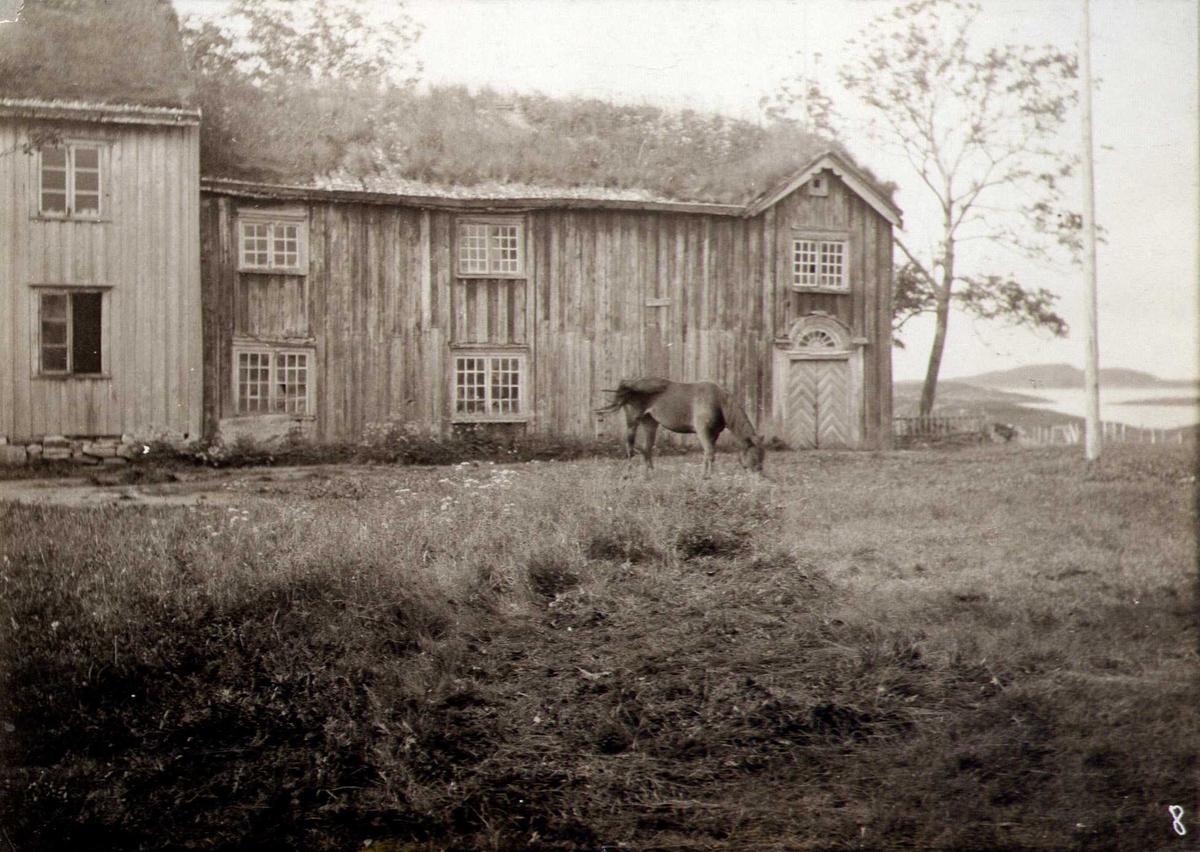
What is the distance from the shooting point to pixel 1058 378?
4000mm

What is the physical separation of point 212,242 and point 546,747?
3.45m

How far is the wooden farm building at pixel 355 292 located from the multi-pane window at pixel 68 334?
0.06 ft

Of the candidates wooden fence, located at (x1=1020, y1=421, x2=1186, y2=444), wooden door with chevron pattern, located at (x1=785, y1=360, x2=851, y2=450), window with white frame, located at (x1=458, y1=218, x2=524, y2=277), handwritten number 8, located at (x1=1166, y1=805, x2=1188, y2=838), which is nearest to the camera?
handwritten number 8, located at (x1=1166, y1=805, x2=1188, y2=838)

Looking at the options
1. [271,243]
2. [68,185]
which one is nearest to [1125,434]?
[271,243]

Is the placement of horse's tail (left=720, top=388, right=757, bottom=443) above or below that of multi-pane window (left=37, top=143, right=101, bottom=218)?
below

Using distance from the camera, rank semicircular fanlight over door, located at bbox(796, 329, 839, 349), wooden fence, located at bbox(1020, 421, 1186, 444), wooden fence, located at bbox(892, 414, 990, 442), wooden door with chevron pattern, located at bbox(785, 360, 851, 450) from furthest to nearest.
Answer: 1. semicircular fanlight over door, located at bbox(796, 329, 839, 349)
2. wooden door with chevron pattern, located at bbox(785, 360, 851, 450)
3. wooden fence, located at bbox(892, 414, 990, 442)
4. wooden fence, located at bbox(1020, 421, 1186, 444)

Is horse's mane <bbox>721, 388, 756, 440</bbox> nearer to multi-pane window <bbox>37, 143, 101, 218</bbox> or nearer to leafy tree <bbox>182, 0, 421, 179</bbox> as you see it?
leafy tree <bbox>182, 0, 421, 179</bbox>

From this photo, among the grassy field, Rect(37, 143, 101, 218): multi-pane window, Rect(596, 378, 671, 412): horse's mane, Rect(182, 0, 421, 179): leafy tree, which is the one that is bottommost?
the grassy field

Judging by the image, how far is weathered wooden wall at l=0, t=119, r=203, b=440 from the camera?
4352 mm

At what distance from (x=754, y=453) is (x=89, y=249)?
356cm

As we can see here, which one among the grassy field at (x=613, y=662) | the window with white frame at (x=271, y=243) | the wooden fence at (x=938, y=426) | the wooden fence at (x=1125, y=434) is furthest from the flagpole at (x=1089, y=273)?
the window with white frame at (x=271, y=243)

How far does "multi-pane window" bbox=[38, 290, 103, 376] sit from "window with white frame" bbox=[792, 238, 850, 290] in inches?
143

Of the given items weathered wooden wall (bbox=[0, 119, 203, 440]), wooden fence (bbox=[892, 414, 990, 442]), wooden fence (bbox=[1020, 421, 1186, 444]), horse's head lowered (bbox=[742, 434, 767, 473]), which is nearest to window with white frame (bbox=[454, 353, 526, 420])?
horse's head lowered (bbox=[742, 434, 767, 473])

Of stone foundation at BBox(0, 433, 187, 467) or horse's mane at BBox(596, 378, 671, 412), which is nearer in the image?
stone foundation at BBox(0, 433, 187, 467)
